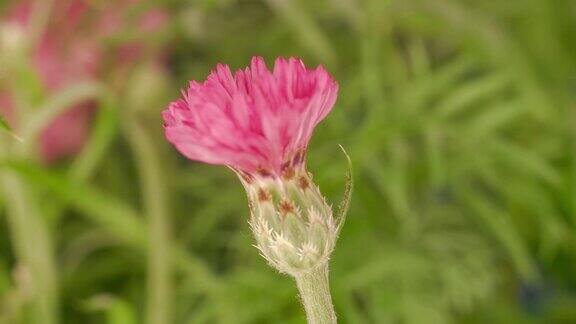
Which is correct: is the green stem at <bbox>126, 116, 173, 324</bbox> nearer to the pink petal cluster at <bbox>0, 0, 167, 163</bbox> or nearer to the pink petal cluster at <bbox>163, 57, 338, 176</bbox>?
the pink petal cluster at <bbox>0, 0, 167, 163</bbox>

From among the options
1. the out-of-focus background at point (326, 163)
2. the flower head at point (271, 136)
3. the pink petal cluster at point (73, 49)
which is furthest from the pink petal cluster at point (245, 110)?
the pink petal cluster at point (73, 49)

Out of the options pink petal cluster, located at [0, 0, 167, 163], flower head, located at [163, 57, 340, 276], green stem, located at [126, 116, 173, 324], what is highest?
pink petal cluster, located at [0, 0, 167, 163]

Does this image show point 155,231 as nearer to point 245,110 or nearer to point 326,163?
point 326,163

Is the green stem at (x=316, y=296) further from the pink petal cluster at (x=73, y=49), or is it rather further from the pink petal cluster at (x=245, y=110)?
the pink petal cluster at (x=73, y=49)

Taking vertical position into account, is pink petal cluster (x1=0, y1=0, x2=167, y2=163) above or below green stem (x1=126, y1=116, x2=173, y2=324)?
above

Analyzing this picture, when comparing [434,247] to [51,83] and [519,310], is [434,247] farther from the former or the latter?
[51,83]

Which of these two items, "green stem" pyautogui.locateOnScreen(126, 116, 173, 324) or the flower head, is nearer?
the flower head

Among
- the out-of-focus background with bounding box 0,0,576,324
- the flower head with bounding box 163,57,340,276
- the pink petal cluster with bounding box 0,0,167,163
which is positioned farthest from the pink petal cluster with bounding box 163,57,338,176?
the pink petal cluster with bounding box 0,0,167,163
